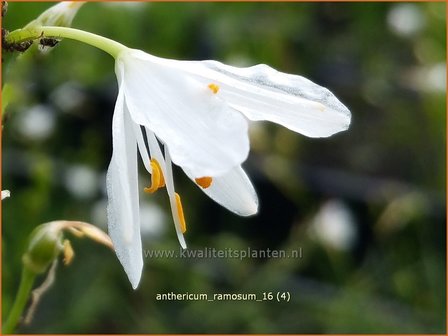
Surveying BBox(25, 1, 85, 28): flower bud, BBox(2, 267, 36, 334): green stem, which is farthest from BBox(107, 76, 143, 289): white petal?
BBox(2, 267, 36, 334): green stem

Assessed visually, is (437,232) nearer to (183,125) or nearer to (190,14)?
(190,14)

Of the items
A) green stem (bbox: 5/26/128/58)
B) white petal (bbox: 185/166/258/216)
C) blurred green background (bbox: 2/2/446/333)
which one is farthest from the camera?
blurred green background (bbox: 2/2/446/333)

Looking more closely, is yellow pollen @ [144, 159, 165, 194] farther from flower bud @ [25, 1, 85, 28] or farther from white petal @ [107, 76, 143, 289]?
flower bud @ [25, 1, 85, 28]

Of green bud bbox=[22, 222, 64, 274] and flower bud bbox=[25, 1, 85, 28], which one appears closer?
flower bud bbox=[25, 1, 85, 28]

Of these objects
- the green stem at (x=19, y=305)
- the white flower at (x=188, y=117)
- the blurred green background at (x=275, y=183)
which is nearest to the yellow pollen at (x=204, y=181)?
the white flower at (x=188, y=117)

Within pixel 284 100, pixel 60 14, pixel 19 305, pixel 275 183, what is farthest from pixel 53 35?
pixel 275 183

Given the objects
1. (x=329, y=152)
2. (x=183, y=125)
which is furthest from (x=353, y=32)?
(x=183, y=125)

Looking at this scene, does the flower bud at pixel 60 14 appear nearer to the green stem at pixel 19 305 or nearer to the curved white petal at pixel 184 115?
the curved white petal at pixel 184 115
